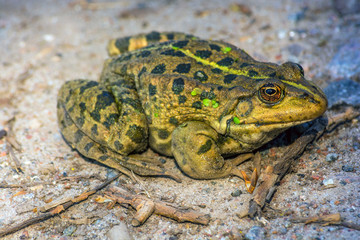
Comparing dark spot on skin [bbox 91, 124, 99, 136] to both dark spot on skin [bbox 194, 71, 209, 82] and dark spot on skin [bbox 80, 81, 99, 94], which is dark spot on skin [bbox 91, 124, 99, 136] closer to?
dark spot on skin [bbox 80, 81, 99, 94]

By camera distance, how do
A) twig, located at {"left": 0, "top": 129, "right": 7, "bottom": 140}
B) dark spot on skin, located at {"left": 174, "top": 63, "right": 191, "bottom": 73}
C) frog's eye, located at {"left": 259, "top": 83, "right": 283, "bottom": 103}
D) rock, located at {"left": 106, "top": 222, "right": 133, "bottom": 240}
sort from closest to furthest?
rock, located at {"left": 106, "top": 222, "right": 133, "bottom": 240}, frog's eye, located at {"left": 259, "top": 83, "right": 283, "bottom": 103}, dark spot on skin, located at {"left": 174, "top": 63, "right": 191, "bottom": 73}, twig, located at {"left": 0, "top": 129, "right": 7, "bottom": 140}

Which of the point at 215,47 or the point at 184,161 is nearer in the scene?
the point at 184,161

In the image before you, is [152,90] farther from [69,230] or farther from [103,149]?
[69,230]

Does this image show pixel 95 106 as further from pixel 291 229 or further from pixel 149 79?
pixel 291 229

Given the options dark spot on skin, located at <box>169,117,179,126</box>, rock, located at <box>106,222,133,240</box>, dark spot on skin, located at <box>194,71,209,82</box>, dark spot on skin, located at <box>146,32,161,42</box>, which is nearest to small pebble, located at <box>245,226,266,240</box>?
rock, located at <box>106,222,133,240</box>

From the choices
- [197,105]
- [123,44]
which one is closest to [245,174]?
[197,105]

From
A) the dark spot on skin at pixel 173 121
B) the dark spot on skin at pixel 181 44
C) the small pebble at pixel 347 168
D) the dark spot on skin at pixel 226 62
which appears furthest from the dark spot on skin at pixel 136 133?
the small pebble at pixel 347 168

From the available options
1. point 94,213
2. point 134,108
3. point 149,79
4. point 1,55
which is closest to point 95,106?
point 134,108

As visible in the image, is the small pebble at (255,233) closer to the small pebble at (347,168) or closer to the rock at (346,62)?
the small pebble at (347,168)
